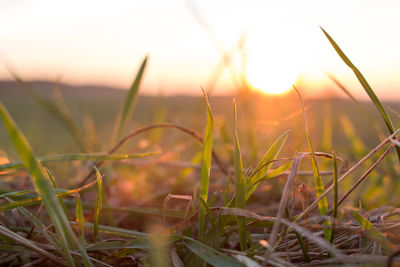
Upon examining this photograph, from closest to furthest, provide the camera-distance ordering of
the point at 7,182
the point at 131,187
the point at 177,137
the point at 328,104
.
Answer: the point at 7,182
the point at 131,187
the point at 328,104
the point at 177,137

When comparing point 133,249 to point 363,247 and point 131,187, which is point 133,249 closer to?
point 363,247

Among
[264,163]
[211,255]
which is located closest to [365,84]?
[264,163]

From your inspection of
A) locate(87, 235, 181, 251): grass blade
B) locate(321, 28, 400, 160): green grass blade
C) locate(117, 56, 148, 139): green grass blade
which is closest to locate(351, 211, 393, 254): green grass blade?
locate(321, 28, 400, 160): green grass blade

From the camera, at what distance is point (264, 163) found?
1.61 ft

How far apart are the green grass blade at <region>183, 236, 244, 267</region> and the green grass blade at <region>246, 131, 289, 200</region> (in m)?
0.09

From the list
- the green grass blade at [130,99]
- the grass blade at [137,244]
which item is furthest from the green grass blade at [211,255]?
the green grass blade at [130,99]

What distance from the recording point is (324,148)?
1142 mm

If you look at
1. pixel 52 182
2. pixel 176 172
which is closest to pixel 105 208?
pixel 52 182

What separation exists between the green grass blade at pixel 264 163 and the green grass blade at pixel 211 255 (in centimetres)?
9

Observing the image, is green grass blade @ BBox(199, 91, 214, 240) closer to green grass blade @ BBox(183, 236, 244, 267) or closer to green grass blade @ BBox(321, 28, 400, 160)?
green grass blade @ BBox(183, 236, 244, 267)

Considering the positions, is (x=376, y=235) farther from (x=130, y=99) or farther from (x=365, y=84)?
(x=130, y=99)

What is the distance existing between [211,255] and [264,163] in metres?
0.14

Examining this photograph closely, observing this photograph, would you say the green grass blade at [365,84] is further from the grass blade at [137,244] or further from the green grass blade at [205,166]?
the grass blade at [137,244]

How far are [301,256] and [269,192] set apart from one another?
0.41m
